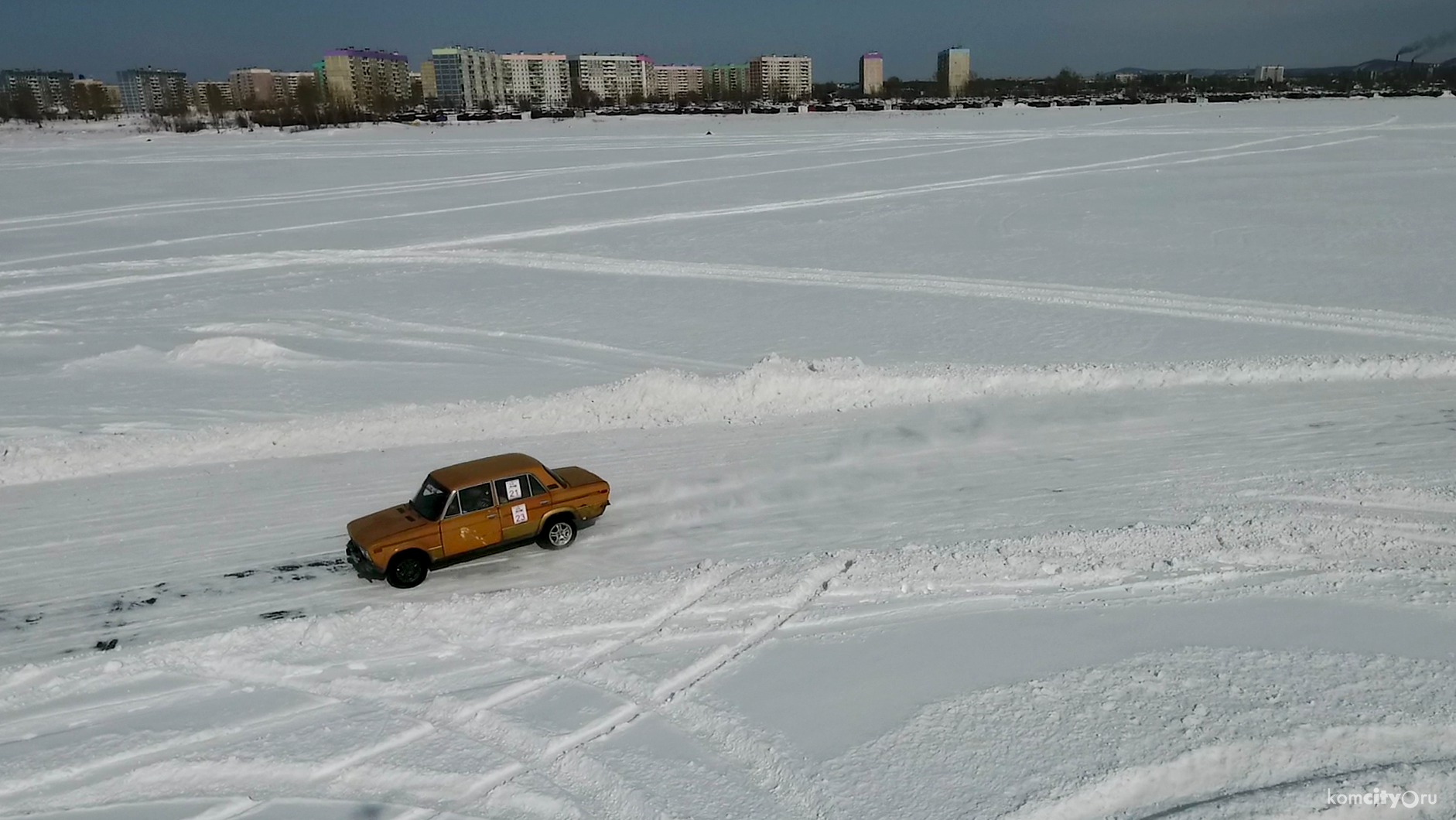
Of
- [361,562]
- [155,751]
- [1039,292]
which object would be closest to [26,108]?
[1039,292]

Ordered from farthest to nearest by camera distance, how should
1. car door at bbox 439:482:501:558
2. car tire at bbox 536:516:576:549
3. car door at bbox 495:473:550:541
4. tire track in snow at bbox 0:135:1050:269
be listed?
tire track in snow at bbox 0:135:1050:269 → car tire at bbox 536:516:576:549 → car door at bbox 495:473:550:541 → car door at bbox 439:482:501:558

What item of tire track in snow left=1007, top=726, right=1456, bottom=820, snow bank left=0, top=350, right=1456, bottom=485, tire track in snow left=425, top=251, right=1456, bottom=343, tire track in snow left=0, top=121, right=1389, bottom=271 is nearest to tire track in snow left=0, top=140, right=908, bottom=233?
tire track in snow left=0, top=121, right=1389, bottom=271

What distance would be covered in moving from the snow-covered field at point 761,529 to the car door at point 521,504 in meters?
0.42

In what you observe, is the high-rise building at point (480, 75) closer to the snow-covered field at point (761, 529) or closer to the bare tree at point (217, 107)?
the bare tree at point (217, 107)

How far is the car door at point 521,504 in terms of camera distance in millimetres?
11008

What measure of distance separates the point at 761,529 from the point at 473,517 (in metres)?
3.39

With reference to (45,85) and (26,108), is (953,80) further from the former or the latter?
(45,85)

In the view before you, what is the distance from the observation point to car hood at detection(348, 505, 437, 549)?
34.0 ft

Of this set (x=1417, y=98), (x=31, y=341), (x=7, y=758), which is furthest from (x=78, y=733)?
(x=1417, y=98)

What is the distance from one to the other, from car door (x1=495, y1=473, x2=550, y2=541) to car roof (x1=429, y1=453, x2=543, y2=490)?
0.10 metres

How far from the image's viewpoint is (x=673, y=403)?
15711mm

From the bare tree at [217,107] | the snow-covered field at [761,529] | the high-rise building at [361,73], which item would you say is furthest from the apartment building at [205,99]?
the snow-covered field at [761,529]

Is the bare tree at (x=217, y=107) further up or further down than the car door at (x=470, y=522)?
further up

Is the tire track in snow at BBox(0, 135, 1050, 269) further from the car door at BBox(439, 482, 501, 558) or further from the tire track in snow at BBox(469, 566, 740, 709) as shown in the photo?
the tire track in snow at BBox(469, 566, 740, 709)
